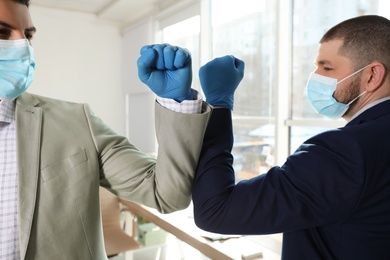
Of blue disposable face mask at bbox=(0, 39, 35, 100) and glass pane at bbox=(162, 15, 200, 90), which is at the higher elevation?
glass pane at bbox=(162, 15, 200, 90)

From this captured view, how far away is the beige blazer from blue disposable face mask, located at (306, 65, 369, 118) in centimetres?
59

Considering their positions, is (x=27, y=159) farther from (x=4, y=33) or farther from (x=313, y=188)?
(x=313, y=188)

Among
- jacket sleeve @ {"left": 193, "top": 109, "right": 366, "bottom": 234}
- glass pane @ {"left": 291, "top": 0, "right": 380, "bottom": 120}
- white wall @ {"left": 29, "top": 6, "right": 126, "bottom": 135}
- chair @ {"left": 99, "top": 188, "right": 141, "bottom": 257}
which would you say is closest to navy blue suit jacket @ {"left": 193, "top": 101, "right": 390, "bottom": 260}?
jacket sleeve @ {"left": 193, "top": 109, "right": 366, "bottom": 234}

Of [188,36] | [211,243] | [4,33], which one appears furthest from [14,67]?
[188,36]

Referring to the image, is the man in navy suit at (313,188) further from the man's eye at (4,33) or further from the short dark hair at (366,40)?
the man's eye at (4,33)

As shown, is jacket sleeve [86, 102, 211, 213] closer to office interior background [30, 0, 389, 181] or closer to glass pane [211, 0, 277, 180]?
office interior background [30, 0, 389, 181]

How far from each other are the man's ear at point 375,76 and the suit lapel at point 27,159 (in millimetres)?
989

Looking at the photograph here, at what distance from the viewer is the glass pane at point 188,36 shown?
3.31 meters

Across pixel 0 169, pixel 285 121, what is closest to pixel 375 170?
pixel 0 169

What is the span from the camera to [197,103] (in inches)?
31.6

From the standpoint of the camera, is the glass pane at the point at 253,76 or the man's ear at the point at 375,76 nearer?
the man's ear at the point at 375,76

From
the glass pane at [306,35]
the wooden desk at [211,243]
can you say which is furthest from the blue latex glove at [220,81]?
the glass pane at [306,35]

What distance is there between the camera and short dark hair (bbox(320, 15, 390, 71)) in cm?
109

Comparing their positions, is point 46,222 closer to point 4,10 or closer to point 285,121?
point 4,10
